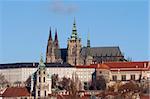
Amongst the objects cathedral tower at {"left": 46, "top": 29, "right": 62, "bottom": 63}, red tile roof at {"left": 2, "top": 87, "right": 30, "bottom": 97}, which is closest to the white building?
cathedral tower at {"left": 46, "top": 29, "right": 62, "bottom": 63}

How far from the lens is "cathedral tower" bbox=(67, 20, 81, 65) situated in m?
105

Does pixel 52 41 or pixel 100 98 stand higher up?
pixel 52 41

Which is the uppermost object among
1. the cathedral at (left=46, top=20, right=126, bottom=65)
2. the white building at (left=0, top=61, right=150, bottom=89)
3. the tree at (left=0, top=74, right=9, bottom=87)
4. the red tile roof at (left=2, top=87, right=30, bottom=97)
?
the cathedral at (left=46, top=20, right=126, bottom=65)

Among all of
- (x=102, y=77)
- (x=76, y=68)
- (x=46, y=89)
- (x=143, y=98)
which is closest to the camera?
(x=143, y=98)

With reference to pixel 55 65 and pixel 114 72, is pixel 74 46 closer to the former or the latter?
pixel 55 65

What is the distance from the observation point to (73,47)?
348 ft

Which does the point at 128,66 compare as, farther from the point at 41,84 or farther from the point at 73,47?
the point at 41,84

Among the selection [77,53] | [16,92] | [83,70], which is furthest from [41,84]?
[77,53]

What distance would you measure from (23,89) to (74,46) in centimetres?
3882

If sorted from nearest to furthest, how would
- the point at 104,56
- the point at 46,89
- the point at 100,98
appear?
the point at 100,98, the point at 46,89, the point at 104,56

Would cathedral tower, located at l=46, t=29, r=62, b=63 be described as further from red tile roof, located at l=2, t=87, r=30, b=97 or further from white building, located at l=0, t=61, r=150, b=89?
red tile roof, located at l=2, t=87, r=30, b=97

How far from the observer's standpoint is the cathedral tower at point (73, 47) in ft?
346

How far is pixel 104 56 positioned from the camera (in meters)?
110

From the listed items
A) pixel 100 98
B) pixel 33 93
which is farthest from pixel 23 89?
pixel 100 98
